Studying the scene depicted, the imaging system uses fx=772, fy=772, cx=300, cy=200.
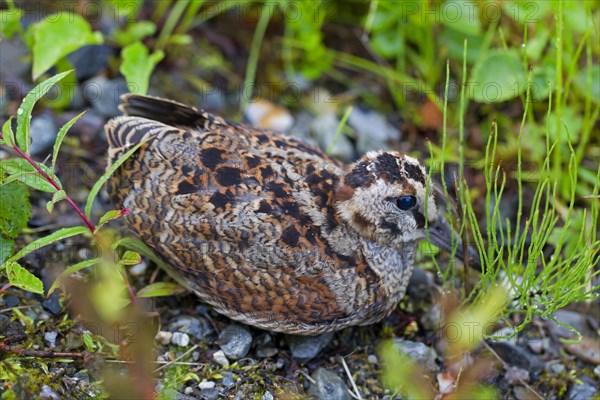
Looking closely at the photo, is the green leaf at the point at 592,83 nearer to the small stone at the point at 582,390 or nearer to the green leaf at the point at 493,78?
the green leaf at the point at 493,78

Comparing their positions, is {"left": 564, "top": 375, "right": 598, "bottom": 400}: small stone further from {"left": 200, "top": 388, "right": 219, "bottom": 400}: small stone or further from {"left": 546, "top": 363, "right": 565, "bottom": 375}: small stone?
{"left": 200, "top": 388, "right": 219, "bottom": 400}: small stone

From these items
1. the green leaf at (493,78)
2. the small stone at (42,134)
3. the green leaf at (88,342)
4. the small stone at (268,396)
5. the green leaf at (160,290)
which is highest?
the green leaf at (493,78)

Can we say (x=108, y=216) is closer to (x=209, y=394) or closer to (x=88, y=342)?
(x=88, y=342)

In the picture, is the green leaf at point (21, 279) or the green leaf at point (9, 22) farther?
the green leaf at point (9, 22)

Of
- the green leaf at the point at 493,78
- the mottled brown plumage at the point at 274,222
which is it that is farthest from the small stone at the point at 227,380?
the green leaf at the point at 493,78

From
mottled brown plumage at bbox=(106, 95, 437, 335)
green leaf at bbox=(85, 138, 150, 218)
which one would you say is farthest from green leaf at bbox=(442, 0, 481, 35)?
green leaf at bbox=(85, 138, 150, 218)

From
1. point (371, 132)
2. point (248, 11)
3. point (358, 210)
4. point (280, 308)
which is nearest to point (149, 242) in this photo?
point (280, 308)

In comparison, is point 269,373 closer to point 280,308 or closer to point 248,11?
point 280,308
